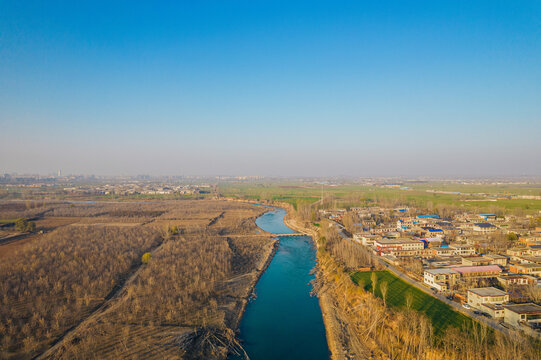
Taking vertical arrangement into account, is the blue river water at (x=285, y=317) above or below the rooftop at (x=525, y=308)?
below

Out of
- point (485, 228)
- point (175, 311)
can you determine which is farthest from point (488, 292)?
point (485, 228)

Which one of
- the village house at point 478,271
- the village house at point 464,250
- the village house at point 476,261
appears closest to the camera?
the village house at point 478,271

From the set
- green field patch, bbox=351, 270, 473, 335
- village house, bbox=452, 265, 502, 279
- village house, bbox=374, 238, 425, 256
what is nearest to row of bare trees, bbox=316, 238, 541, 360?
green field patch, bbox=351, 270, 473, 335

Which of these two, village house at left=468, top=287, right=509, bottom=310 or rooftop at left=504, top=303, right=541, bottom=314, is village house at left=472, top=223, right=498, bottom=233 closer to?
village house at left=468, top=287, right=509, bottom=310

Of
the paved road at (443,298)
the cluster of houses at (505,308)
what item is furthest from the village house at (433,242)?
the cluster of houses at (505,308)

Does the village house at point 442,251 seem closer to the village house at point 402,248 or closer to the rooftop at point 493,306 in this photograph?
the village house at point 402,248

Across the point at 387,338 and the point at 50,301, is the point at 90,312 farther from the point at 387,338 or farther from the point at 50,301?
the point at 387,338

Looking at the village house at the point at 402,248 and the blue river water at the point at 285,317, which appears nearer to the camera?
the blue river water at the point at 285,317
